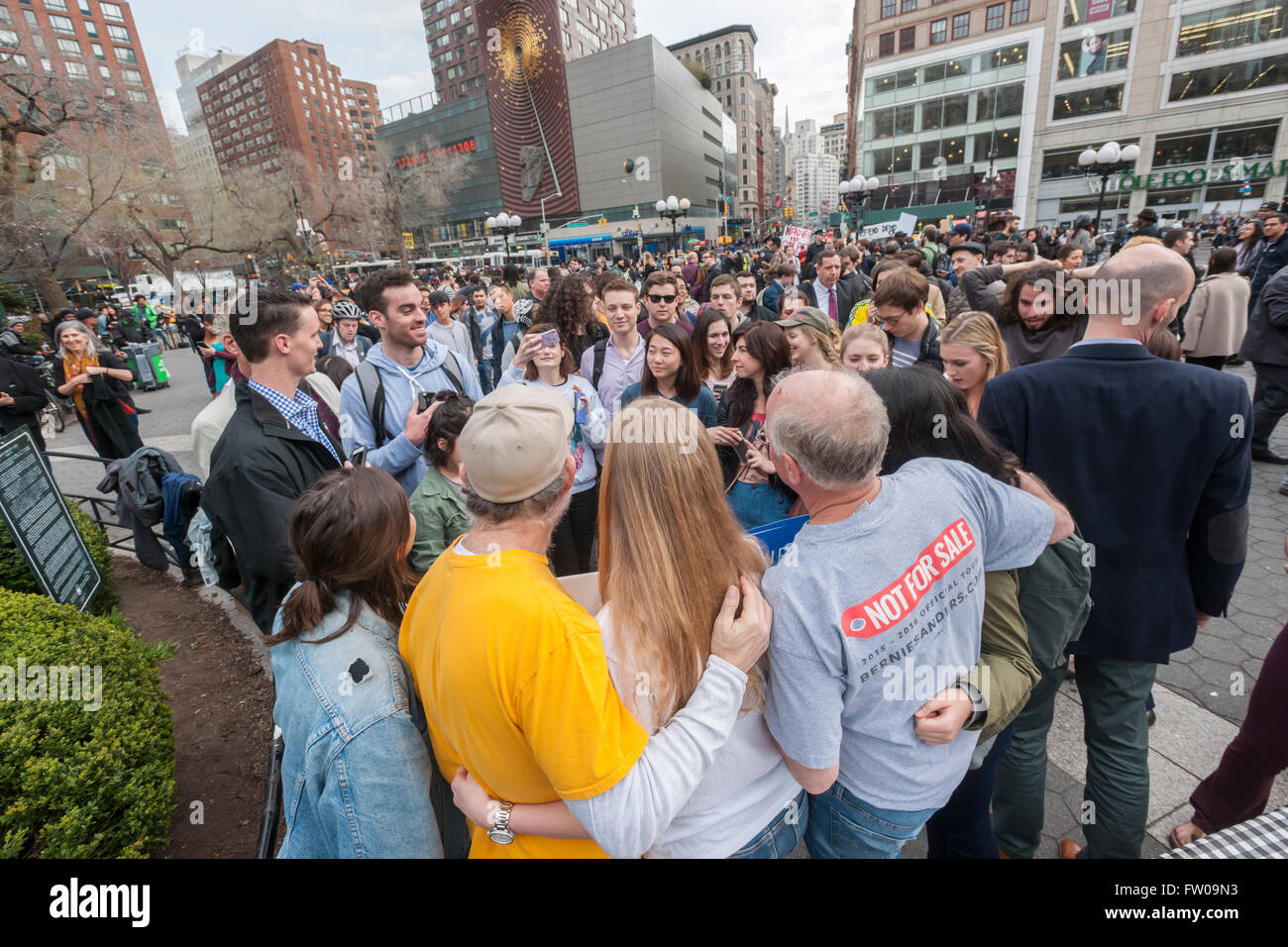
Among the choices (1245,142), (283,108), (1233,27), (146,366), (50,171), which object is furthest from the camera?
(283,108)

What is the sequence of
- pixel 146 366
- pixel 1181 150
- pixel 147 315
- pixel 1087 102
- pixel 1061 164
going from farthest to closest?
pixel 1061 164
pixel 1087 102
pixel 1181 150
pixel 147 315
pixel 146 366

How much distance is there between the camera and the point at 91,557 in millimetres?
4227

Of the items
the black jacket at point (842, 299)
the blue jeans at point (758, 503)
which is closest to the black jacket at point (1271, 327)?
the black jacket at point (842, 299)

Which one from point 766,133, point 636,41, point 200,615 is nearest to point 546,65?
point 636,41

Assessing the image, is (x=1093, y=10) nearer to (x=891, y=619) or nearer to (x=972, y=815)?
(x=972, y=815)

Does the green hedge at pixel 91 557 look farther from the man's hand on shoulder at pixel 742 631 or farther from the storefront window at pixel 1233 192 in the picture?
the storefront window at pixel 1233 192

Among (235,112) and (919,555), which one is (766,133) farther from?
(919,555)

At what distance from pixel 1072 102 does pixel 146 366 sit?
52.0 m

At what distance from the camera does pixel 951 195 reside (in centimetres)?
4169

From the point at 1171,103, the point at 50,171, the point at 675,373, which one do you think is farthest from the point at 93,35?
the point at 1171,103

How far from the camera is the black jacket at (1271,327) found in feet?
17.9

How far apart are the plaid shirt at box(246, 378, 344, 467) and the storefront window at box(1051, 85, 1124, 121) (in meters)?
51.2

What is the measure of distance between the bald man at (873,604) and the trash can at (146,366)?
17451 millimetres

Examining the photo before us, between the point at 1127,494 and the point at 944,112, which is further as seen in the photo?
the point at 944,112
